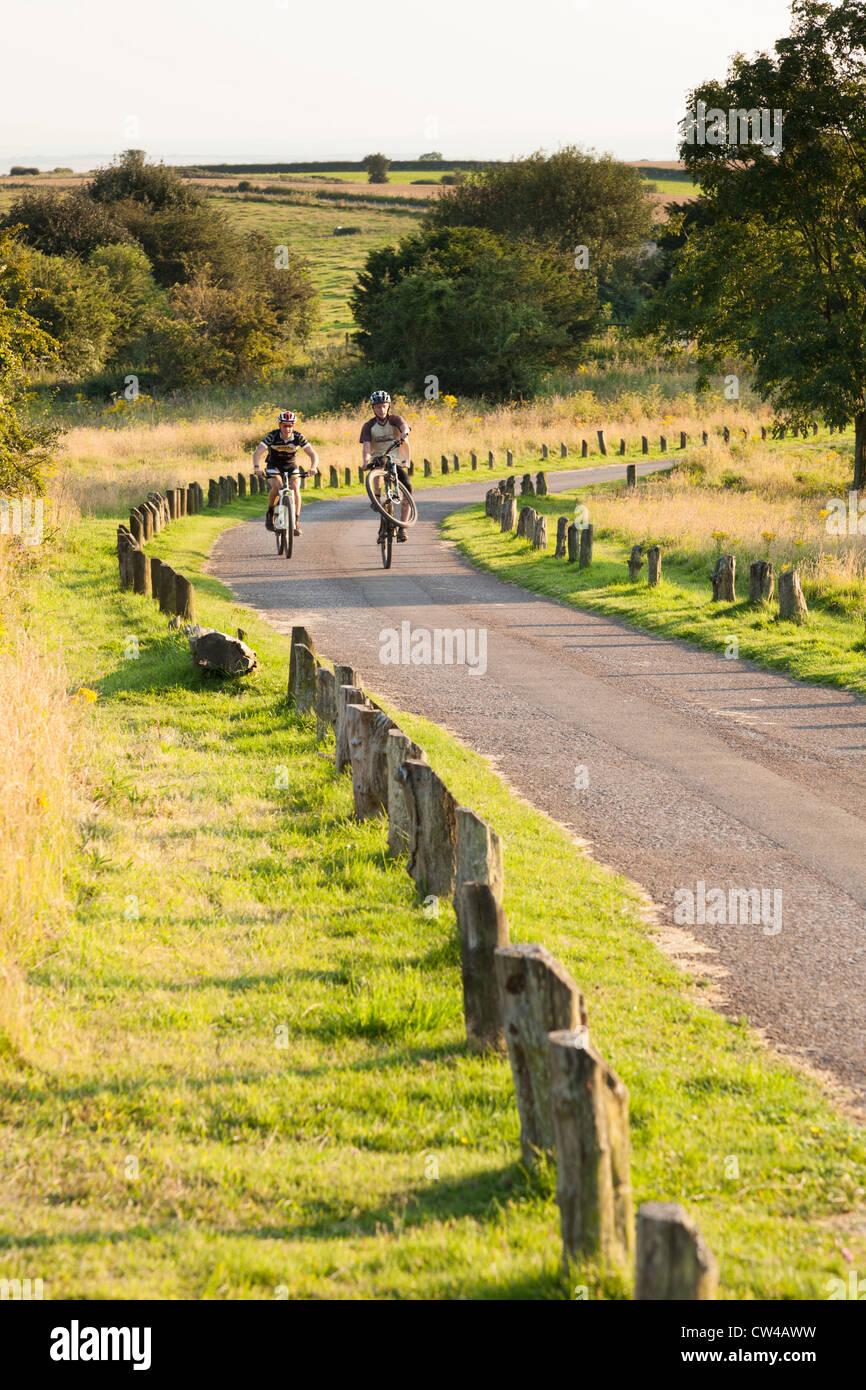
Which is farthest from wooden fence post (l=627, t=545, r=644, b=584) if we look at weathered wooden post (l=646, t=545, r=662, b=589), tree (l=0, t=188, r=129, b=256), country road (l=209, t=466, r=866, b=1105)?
tree (l=0, t=188, r=129, b=256)

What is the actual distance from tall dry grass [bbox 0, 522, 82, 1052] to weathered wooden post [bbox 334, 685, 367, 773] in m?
1.84

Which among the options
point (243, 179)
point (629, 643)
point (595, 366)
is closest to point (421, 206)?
point (243, 179)

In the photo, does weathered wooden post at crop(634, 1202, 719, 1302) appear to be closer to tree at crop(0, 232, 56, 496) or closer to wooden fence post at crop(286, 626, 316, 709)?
wooden fence post at crop(286, 626, 316, 709)

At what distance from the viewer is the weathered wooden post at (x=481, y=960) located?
16.7 ft

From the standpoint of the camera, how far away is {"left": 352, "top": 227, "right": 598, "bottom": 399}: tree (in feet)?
172

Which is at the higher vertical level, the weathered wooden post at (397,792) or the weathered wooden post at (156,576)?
the weathered wooden post at (156,576)

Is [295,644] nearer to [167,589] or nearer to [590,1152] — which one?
[167,589]

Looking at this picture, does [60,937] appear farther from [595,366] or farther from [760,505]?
[595,366]

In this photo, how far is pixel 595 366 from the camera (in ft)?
193

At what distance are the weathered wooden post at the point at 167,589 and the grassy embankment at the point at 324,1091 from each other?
6912mm

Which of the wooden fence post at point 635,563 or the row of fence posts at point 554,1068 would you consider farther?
the wooden fence post at point 635,563

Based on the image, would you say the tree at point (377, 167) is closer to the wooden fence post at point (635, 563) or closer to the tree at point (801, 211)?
the tree at point (801, 211)
